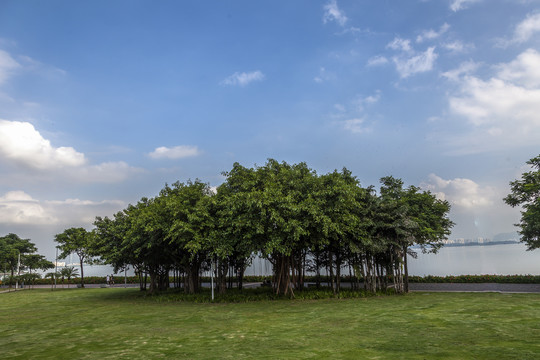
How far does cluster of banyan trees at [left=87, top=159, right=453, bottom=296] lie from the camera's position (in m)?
19.5

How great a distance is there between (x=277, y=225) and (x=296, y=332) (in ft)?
27.6

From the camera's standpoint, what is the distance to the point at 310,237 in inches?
819

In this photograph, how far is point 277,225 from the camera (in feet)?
64.3

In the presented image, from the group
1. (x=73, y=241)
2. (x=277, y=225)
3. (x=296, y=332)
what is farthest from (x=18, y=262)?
(x=296, y=332)

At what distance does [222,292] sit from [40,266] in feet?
126

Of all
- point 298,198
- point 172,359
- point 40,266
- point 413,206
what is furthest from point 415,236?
point 40,266

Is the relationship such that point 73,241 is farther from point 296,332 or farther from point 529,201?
point 529,201

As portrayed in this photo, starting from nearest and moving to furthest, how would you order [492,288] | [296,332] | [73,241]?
[296,332] → [492,288] → [73,241]

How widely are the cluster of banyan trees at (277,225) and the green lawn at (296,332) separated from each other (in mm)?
4265

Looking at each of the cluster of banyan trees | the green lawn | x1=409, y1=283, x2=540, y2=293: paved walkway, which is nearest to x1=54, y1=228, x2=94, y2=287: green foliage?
the cluster of banyan trees

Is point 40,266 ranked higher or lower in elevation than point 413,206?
lower

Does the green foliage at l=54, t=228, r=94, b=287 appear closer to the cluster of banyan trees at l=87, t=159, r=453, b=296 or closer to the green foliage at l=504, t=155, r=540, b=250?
the cluster of banyan trees at l=87, t=159, r=453, b=296

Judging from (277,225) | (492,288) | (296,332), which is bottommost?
(492,288)

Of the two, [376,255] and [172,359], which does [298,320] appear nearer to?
[172,359]
